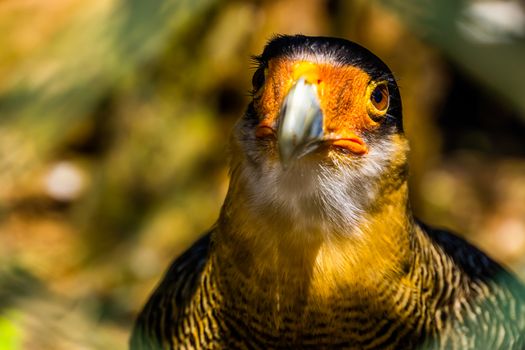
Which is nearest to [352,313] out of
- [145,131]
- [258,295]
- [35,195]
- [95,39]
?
[258,295]

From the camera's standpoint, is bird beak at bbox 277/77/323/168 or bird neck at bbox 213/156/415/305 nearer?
bird beak at bbox 277/77/323/168

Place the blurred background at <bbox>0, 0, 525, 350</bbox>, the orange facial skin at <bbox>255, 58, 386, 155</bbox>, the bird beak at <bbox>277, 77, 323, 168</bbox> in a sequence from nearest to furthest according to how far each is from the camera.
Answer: the bird beak at <bbox>277, 77, 323, 168</bbox>
the orange facial skin at <bbox>255, 58, 386, 155</bbox>
the blurred background at <bbox>0, 0, 525, 350</bbox>

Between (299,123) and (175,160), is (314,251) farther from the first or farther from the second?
(175,160)

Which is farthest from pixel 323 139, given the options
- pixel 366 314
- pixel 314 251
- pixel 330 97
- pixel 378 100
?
pixel 366 314

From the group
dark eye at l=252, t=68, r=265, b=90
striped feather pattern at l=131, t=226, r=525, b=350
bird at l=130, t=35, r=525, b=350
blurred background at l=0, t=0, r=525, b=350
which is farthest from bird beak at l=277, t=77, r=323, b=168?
blurred background at l=0, t=0, r=525, b=350

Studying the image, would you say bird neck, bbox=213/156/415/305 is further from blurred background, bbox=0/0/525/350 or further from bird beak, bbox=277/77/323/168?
blurred background, bbox=0/0/525/350

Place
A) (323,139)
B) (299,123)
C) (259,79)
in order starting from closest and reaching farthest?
(299,123) < (323,139) < (259,79)

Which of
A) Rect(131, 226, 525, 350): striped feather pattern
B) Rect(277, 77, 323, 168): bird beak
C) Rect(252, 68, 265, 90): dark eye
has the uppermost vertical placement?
Rect(252, 68, 265, 90): dark eye
